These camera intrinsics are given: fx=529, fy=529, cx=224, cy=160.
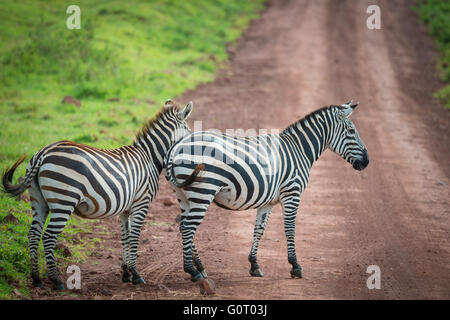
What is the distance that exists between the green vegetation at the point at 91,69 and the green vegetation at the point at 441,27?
8750 mm

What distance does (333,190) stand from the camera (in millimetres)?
12742

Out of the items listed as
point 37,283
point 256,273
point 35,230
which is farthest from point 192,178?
point 37,283

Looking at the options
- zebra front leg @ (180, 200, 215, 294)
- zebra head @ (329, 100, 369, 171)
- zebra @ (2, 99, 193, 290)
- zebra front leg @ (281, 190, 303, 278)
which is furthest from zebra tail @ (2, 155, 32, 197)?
zebra head @ (329, 100, 369, 171)

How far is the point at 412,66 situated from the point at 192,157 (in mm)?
17436

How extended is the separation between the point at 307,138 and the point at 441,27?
63.7 ft

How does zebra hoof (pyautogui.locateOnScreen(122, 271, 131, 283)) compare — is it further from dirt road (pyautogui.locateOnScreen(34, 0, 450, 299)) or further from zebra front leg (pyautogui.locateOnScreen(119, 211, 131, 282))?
dirt road (pyautogui.locateOnScreen(34, 0, 450, 299))

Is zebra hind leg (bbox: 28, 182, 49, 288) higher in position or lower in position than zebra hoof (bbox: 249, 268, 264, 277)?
higher

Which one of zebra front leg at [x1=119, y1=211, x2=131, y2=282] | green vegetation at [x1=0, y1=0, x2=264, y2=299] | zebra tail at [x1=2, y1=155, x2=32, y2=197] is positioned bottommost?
zebra front leg at [x1=119, y1=211, x2=131, y2=282]

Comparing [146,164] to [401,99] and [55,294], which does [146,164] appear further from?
[401,99]

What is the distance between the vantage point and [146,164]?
26.5ft

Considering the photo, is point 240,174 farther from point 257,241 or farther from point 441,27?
point 441,27

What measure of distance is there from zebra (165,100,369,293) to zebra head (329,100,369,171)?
1.08 ft

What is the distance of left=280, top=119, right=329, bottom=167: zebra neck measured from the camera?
8914mm

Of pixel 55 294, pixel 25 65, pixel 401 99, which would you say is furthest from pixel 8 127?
pixel 401 99
